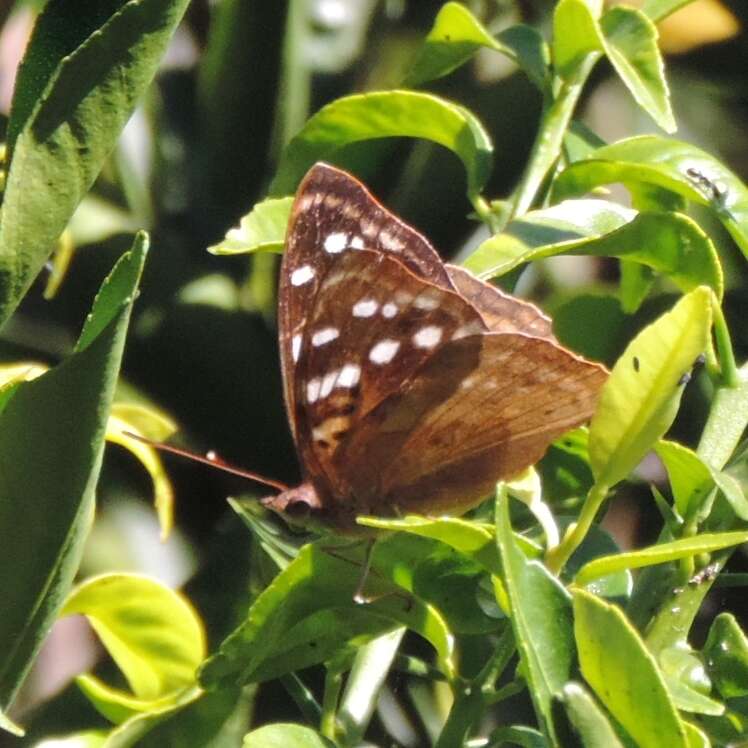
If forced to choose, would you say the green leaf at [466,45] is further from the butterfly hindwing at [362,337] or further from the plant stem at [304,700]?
the plant stem at [304,700]

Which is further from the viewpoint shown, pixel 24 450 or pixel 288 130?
pixel 288 130

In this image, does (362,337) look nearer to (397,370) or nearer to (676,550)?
(397,370)

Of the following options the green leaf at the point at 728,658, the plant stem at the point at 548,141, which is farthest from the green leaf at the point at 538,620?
the plant stem at the point at 548,141

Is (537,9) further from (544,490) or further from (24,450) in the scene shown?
(24,450)

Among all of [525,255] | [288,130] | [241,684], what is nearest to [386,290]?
[525,255]

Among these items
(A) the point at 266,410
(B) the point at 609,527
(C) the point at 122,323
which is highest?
(C) the point at 122,323

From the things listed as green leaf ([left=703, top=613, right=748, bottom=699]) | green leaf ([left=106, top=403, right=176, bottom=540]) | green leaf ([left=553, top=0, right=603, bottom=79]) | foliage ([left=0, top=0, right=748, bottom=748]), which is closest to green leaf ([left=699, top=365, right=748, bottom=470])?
foliage ([left=0, top=0, right=748, bottom=748])

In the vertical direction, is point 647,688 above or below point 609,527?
above
